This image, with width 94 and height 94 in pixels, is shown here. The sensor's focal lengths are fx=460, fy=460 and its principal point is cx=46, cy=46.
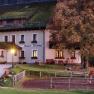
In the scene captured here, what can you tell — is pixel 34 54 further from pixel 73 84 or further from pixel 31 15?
pixel 73 84

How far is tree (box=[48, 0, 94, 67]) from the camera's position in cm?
6700

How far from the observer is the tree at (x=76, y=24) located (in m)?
67.0

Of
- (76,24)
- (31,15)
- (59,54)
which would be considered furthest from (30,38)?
(76,24)

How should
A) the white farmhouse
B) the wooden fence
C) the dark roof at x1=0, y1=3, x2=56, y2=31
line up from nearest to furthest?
the wooden fence, the white farmhouse, the dark roof at x1=0, y1=3, x2=56, y2=31

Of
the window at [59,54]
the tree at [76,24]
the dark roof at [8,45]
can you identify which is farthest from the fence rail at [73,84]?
the dark roof at [8,45]

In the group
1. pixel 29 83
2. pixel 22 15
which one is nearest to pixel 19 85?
pixel 29 83

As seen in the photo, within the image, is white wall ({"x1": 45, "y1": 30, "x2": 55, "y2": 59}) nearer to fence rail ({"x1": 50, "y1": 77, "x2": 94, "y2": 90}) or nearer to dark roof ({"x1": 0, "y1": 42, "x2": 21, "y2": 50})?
dark roof ({"x1": 0, "y1": 42, "x2": 21, "y2": 50})

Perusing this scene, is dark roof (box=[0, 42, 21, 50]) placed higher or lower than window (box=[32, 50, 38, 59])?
higher

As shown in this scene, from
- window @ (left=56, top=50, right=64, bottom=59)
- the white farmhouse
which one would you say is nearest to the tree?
window @ (left=56, top=50, right=64, bottom=59)

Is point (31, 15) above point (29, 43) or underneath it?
above

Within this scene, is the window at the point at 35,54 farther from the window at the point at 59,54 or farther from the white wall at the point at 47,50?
the window at the point at 59,54

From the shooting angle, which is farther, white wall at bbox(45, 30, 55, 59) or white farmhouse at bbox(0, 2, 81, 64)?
white wall at bbox(45, 30, 55, 59)

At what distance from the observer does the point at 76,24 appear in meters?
67.4

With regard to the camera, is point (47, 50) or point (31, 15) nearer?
point (47, 50)
